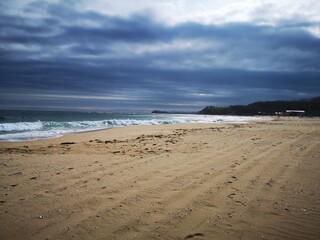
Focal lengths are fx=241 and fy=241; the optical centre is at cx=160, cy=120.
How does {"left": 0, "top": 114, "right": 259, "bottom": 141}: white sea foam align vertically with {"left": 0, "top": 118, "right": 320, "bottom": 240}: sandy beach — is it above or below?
above

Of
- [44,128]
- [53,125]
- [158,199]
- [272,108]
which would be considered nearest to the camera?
[158,199]

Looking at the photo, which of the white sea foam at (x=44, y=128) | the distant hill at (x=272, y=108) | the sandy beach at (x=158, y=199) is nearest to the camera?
the sandy beach at (x=158, y=199)

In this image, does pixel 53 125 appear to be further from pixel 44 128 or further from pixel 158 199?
pixel 158 199

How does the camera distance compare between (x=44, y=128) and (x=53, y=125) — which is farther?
(x=53, y=125)

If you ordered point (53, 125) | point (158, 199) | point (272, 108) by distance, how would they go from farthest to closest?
point (272, 108) < point (53, 125) < point (158, 199)

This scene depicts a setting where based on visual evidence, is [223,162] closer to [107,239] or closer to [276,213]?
[276,213]

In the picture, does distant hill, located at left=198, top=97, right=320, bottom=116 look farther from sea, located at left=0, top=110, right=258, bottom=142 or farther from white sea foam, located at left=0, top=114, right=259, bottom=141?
white sea foam, located at left=0, top=114, right=259, bottom=141

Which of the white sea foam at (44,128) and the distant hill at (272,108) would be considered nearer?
the white sea foam at (44,128)

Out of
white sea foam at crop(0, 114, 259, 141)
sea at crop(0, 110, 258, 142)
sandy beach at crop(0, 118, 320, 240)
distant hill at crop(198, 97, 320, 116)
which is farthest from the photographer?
distant hill at crop(198, 97, 320, 116)

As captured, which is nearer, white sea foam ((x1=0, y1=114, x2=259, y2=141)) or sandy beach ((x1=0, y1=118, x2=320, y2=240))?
sandy beach ((x1=0, y1=118, x2=320, y2=240))

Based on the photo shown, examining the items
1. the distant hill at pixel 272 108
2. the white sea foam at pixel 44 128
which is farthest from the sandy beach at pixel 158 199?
the distant hill at pixel 272 108

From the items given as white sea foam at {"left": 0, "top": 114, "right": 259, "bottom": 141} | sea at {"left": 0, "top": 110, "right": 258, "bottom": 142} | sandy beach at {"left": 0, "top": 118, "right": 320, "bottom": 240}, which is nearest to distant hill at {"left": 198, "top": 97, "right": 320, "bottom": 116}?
sea at {"left": 0, "top": 110, "right": 258, "bottom": 142}

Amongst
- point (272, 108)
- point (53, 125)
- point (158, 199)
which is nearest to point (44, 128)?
point (53, 125)

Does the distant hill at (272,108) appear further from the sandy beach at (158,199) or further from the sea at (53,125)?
the sandy beach at (158,199)
